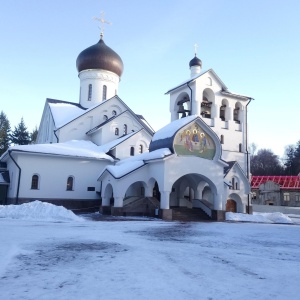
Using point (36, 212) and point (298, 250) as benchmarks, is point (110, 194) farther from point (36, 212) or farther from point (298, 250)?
point (298, 250)

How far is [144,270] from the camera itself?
5.06 metres

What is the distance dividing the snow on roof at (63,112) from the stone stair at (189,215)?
11.7 meters

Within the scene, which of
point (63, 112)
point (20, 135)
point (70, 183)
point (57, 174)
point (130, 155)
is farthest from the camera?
point (20, 135)

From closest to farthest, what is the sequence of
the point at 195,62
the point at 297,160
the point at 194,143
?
the point at 194,143 → the point at 195,62 → the point at 297,160

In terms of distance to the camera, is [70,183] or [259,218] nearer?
[259,218]

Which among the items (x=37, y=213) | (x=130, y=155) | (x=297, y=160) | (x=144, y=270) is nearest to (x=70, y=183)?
(x=130, y=155)

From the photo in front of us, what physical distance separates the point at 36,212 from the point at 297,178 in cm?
3153

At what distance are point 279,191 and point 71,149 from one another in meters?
26.0

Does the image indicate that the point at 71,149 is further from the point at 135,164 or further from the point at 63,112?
the point at 63,112

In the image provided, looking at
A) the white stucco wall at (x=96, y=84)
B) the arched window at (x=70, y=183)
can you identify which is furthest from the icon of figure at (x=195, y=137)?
the white stucco wall at (x=96, y=84)

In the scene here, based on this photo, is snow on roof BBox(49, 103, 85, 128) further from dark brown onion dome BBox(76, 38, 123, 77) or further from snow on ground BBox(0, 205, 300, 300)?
snow on ground BBox(0, 205, 300, 300)

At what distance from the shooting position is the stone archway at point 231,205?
882 inches

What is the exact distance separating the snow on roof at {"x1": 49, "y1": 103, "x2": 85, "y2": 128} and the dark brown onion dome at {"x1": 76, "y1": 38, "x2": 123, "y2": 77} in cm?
391

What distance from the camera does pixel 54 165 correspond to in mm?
20578
